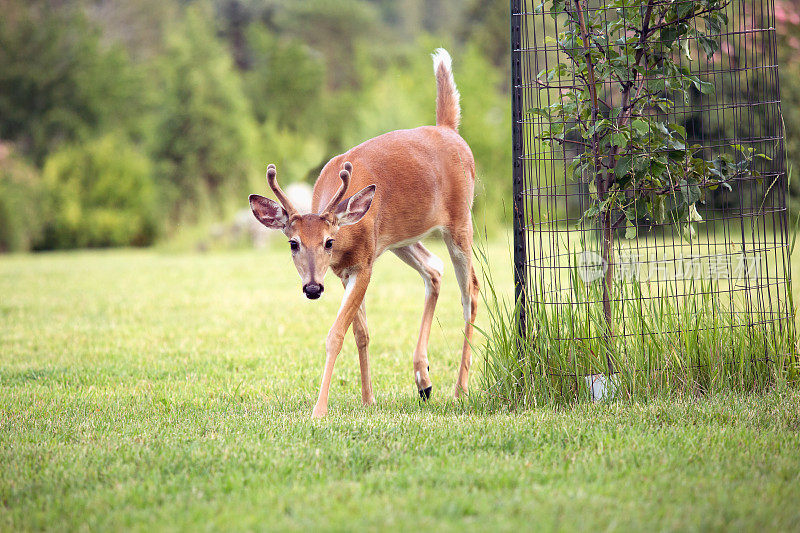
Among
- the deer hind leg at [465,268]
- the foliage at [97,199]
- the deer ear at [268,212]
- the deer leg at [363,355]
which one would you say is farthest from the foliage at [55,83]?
the deer ear at [268,212]

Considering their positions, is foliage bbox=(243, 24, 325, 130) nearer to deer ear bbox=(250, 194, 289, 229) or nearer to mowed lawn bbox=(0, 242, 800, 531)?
mowed lawn bbox=(0, 242, 800, 531)

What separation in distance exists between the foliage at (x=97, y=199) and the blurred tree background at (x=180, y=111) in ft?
0.10

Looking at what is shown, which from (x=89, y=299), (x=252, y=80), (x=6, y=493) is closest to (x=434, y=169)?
(x=6, y=493)

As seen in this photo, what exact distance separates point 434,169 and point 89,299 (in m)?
5.60

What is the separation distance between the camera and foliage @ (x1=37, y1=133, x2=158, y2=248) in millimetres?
18266

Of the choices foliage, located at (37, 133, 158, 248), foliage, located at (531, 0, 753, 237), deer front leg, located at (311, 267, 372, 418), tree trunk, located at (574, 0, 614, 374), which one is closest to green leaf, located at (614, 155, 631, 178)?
foliage, located at (531, 0, 753, 237)

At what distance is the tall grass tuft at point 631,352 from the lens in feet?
14.6

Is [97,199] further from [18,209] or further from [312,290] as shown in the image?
[312,290]

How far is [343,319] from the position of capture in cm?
464

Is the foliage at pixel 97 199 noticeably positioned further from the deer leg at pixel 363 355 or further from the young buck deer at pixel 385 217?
the deer leg at pixel 363 355

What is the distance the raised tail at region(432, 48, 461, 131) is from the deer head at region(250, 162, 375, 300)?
1589 millimetres

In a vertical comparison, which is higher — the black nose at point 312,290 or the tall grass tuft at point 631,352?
the black nose at point 312,290

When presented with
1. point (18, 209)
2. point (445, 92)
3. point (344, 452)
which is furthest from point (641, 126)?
point (18, 209)

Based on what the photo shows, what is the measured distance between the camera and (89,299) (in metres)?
9.41
